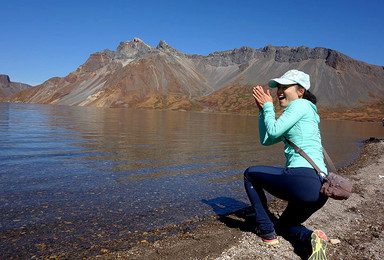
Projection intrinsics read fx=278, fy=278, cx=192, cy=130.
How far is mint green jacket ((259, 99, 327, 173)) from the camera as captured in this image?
412 cm

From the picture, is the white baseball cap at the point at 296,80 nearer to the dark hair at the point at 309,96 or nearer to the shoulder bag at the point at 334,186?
the dark hair at the point at 309,96

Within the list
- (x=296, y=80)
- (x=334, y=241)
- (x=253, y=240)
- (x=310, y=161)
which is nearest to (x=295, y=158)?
(x=310, y=161)

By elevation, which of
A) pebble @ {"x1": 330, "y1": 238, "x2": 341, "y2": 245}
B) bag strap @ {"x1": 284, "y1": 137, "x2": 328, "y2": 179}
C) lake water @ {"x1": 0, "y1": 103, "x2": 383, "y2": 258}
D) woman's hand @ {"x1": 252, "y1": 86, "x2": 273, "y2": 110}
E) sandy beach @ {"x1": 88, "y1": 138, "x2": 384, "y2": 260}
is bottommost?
lake water @ {"x1": 0, "y1": 103, "x2": 383, "y2": 258}

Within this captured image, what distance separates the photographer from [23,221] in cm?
616

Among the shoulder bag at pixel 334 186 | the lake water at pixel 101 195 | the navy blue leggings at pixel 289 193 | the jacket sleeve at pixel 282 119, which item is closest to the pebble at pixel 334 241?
the navy blue leggings at pixel 289 193

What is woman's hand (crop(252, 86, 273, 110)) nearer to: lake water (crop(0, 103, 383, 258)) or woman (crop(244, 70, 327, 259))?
woman (crop(244, 70, 327, 259))

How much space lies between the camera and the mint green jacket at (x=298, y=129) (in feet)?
13.5

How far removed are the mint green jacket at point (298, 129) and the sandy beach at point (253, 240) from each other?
1.63 m

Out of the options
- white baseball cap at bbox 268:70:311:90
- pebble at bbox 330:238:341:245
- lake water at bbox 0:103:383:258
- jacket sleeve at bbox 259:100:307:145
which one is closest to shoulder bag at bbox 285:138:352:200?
jacket sleeve at bbox 259:100:307:145

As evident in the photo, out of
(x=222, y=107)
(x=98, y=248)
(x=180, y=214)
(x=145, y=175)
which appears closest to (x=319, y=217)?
(x=180, y=214)

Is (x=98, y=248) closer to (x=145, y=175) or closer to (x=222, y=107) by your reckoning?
(x=145, y=175)

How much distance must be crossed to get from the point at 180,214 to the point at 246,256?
8.84 feet

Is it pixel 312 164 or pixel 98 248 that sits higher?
pixel 312 164

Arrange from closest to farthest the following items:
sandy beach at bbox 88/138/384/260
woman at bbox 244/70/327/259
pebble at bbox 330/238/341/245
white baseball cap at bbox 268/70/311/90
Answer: woman at bbox 244/70/327/259 → white baseball cap at bbox 268/70/311/90 → sandy beach at bbox 88/138/384/260 → pebble at bbox 330/238/341/245
